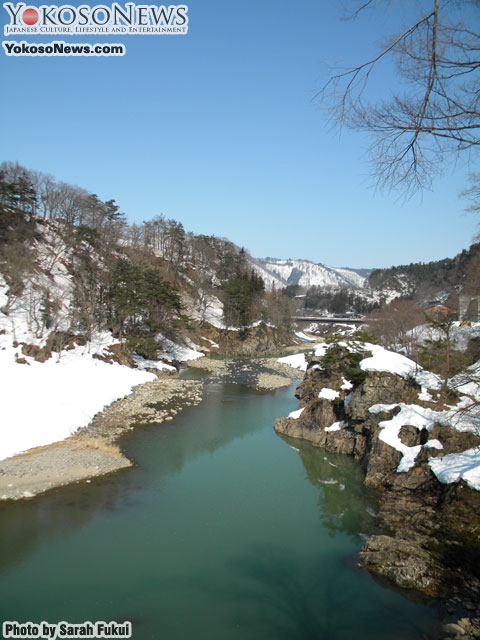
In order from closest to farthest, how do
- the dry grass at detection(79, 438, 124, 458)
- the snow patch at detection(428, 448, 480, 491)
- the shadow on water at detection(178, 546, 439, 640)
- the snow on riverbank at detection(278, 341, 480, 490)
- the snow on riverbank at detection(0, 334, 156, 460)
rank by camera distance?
the shadow on water at detection(178, 546, 439, 640) → the snow patch at detection(428, 448, 480, 491) → the snow on riverbank at detection(278, 341, 480, 490) → the dry grass at detection(79, 438, 124, 458) → the snow on riverbank at detection(0, 334, 156, 460)

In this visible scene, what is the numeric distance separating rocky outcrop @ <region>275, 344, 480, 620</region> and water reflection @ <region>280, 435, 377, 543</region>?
39 cm

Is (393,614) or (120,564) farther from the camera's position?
(120,564)

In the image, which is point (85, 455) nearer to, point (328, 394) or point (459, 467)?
point (328, 394)

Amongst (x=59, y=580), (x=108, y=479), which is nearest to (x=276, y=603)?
(x=59, y=580)

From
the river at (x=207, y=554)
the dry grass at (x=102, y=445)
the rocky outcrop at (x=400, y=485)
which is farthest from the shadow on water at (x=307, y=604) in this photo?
the dry grass at (x=102, y=445)

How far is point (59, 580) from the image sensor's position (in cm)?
752

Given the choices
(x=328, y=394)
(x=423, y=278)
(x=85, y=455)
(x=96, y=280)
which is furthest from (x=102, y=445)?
(x=423, y=278)

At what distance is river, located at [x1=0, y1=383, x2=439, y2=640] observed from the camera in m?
6.77

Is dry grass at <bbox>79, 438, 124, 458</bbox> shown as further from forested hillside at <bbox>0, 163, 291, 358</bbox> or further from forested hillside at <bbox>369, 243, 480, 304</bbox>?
forested hillside at <bbox>369, 243, 480, 304</bbox>

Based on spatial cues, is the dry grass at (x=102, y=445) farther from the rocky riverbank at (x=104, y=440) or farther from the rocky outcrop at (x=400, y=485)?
the rocky outcrop at (x=400, y=485)

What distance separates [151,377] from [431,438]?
2002 cm

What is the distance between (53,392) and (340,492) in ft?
47.4

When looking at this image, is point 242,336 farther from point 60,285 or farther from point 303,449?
point 303,449

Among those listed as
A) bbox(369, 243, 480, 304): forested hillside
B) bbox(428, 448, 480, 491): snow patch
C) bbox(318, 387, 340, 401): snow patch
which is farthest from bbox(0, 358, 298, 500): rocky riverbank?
bbox(369, 243, 480, 304): forested hillside
